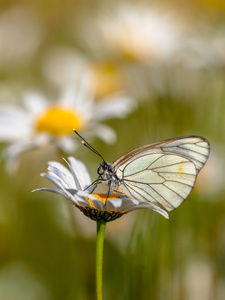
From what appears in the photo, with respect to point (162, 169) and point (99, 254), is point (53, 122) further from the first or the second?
point (99, 254)

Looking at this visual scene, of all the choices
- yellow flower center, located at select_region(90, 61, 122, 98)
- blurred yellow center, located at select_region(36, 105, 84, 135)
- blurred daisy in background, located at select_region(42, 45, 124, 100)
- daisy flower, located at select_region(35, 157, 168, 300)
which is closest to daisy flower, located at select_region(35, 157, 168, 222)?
daisy flower, located at select_region(35, 157, 168, 300)

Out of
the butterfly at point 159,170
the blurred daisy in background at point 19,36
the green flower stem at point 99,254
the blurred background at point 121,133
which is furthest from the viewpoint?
the blurred daisy in background at point 19,36

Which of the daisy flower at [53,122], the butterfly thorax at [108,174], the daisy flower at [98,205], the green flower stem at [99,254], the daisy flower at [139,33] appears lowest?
the green flower stem at [99,254]

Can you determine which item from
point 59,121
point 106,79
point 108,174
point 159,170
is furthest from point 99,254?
point 106,79

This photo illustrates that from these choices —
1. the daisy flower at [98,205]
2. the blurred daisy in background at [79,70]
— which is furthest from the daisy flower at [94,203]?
the blurred daisy in background at [79,70]

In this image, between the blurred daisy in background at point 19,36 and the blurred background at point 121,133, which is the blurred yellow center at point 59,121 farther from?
the blurred daisy in background at point 19,36

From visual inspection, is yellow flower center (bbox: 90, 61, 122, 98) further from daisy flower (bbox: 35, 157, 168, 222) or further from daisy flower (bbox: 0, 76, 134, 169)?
daisy flower (bbox: 35, 157, 168, 222)

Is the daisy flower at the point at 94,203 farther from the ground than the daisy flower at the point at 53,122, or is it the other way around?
the daisy flower at the point at 53,122
